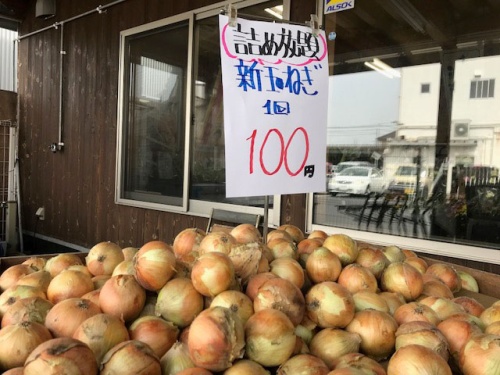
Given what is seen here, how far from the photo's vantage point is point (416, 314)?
1.20m

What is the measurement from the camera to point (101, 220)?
16.9 feet

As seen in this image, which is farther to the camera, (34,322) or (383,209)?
(383,209)

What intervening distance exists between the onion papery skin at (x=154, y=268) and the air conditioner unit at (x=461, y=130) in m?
3.81

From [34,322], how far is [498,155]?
3788mm

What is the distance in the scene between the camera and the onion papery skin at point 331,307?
3.78 feet

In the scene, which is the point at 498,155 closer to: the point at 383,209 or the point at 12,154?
the point at 383,209

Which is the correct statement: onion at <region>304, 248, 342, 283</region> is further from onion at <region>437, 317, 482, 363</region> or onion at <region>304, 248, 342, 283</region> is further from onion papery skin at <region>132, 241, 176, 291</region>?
onion papery skin at <region>132, 241, 176, 291</region>

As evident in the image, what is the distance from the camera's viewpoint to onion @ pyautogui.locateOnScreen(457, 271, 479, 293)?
1741mm

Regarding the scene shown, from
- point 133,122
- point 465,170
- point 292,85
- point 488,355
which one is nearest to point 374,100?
point 465,170

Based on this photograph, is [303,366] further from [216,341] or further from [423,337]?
[423,337]

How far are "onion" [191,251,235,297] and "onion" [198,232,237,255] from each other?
0.56ft

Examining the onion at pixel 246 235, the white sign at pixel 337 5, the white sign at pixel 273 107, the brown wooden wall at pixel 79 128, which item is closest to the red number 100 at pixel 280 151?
the white sign at pixel 273 107

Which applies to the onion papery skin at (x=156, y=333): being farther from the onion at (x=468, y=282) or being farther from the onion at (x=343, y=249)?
the onion at (x=468, y=282)

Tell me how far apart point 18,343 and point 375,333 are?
854 mm
